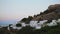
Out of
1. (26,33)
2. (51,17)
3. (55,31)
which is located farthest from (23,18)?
(55,31)

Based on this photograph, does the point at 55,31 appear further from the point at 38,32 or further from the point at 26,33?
the point at 26,33

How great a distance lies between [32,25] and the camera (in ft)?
29.5

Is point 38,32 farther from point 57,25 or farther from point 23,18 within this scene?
point 23,18

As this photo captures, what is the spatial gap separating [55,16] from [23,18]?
6.64 feet

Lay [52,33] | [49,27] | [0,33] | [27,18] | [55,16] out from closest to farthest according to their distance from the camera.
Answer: [52,33] → [49,27] → [0,33] → [55,16] → [27,18]

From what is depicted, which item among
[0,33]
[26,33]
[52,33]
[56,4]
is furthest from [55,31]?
[56,4]

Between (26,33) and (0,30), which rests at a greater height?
(0,30)

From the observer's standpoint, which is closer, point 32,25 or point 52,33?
point 52,33

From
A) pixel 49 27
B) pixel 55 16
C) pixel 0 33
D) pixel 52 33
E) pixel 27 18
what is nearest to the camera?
pixel 52 33

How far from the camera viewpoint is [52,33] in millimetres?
7020

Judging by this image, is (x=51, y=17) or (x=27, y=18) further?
(x=27, y=18)

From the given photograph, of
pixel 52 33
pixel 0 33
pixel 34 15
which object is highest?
pixel 34 15

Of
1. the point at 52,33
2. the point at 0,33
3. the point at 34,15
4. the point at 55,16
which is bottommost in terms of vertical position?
the point at 52,33

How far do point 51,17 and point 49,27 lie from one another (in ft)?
6.33
